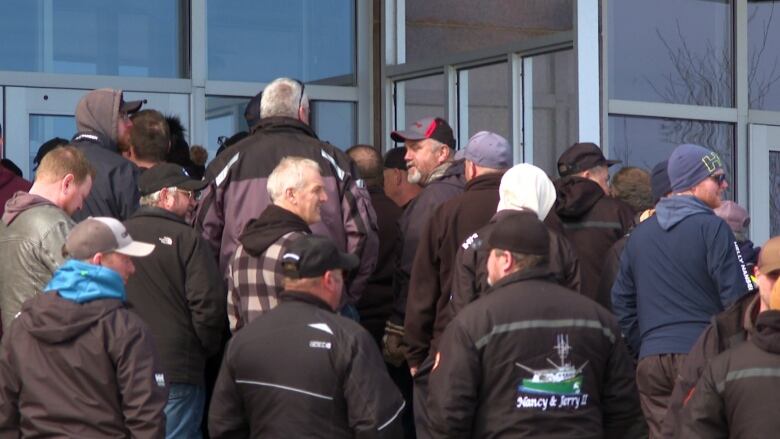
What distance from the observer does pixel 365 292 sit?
7348mm

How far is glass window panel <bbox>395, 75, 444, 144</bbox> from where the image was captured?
11.5 m

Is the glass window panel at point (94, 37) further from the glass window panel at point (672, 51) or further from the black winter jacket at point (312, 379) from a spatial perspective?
the black winter jacket at point (312, 379)

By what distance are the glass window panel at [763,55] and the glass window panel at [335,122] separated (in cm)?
334

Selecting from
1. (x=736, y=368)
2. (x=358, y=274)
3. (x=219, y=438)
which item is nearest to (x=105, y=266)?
(x=219, y=438)

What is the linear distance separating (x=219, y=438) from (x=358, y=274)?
1.73 meters

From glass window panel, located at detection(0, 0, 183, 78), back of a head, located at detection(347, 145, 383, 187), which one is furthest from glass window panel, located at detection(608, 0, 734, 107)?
glass window panel, located at detection(0, 0, 183, 78)

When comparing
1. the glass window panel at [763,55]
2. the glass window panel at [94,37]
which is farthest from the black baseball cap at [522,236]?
the glass window panel at [763,55]

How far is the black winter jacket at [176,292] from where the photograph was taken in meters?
6.30

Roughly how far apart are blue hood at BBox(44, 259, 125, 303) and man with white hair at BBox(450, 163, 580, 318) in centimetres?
177

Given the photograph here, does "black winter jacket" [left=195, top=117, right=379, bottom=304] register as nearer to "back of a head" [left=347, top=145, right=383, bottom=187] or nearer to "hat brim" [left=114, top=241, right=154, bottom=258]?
"back of a head" [left=347, top=145, right=383, bottom=187]

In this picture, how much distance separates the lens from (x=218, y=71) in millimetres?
11406

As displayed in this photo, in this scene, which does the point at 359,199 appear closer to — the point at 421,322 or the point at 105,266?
the point at 421,322

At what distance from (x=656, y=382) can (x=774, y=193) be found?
5779 mm

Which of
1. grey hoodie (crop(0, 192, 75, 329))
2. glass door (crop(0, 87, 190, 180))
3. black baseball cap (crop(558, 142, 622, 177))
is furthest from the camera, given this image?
glass door (crop(0, 87, 190, 180))
